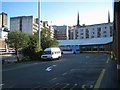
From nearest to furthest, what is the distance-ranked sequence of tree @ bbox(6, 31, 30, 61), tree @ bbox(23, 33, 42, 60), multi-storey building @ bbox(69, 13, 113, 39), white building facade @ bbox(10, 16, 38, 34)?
tree @ bbox(6, 31, 30, 61) → tree @ bbox(23, 33, 42, 60) → white building facade @ bbox(10, 16, 38, 34) → multi-storey building @ bbox(69, 13, 113, 39)

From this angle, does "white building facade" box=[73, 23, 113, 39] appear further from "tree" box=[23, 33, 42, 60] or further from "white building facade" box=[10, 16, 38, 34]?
"tree" box=[23, 33, 42, 60]

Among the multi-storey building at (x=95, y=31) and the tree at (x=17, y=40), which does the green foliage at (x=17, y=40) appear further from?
the multi-storey building at (x=95, y=31)

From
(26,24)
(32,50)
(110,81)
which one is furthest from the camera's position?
(26,24)

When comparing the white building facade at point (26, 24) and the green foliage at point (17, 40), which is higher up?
the white building facade at point (26, 24)

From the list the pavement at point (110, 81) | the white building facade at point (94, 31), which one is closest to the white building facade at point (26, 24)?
the white building facade at point (94, 31)

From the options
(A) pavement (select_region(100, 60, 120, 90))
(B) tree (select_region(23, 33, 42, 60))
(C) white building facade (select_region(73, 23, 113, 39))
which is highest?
(C) white building facade (select_region(73, 23, 113, 39))

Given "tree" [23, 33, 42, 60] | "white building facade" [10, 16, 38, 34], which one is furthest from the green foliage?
"white building facade" [10, 16, 38, 34]

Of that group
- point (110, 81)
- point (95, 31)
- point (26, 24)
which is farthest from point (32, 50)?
point (95, 31)

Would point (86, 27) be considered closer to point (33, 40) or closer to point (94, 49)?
point (94, 49)

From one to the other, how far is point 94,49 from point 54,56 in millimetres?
65090

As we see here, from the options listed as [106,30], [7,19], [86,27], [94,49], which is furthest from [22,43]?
[86,27]

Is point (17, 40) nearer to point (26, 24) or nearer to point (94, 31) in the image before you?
point (26, 24)

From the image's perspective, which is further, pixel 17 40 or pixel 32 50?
pixel 32 50

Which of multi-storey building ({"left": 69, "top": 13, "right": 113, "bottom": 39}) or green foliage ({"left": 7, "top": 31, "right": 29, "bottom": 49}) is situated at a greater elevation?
multi-storey building ({"left": 69, "top": 13, "right": 113, "bottom": 39})
